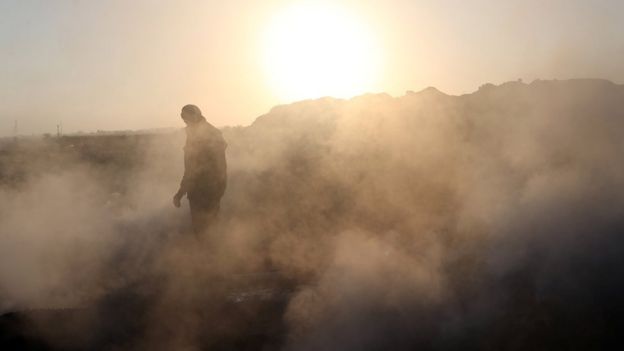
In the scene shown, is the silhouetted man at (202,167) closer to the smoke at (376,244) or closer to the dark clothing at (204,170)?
the dark clothing at (204,170)

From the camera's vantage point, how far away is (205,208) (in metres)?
6.85

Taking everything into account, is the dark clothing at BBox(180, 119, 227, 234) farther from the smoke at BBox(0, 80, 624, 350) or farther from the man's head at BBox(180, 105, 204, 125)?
the smoke at BBox(0, 80, 624, 350)

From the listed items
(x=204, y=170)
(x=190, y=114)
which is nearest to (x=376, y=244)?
(x=204, y=170)

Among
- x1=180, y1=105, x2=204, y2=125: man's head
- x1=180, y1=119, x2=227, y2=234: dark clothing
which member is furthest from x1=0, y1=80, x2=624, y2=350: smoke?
x1=180, y1=105, x2=204, y2=125: man's head

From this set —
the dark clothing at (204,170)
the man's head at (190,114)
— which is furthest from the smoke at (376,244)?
the man's head at (190,114)

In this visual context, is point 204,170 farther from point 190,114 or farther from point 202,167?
point 190,114

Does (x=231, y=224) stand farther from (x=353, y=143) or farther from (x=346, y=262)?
(x=353, y=143)

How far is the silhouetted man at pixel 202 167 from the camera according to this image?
6727 millimetres

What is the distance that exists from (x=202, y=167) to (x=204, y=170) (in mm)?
40

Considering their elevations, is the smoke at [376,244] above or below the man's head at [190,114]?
below

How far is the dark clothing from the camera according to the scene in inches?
265

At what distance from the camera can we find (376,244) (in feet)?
20.4

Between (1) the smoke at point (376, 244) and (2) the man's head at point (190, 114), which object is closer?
(1) the smoke at point (376, 244)

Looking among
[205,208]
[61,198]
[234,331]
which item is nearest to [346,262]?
[234,331]
